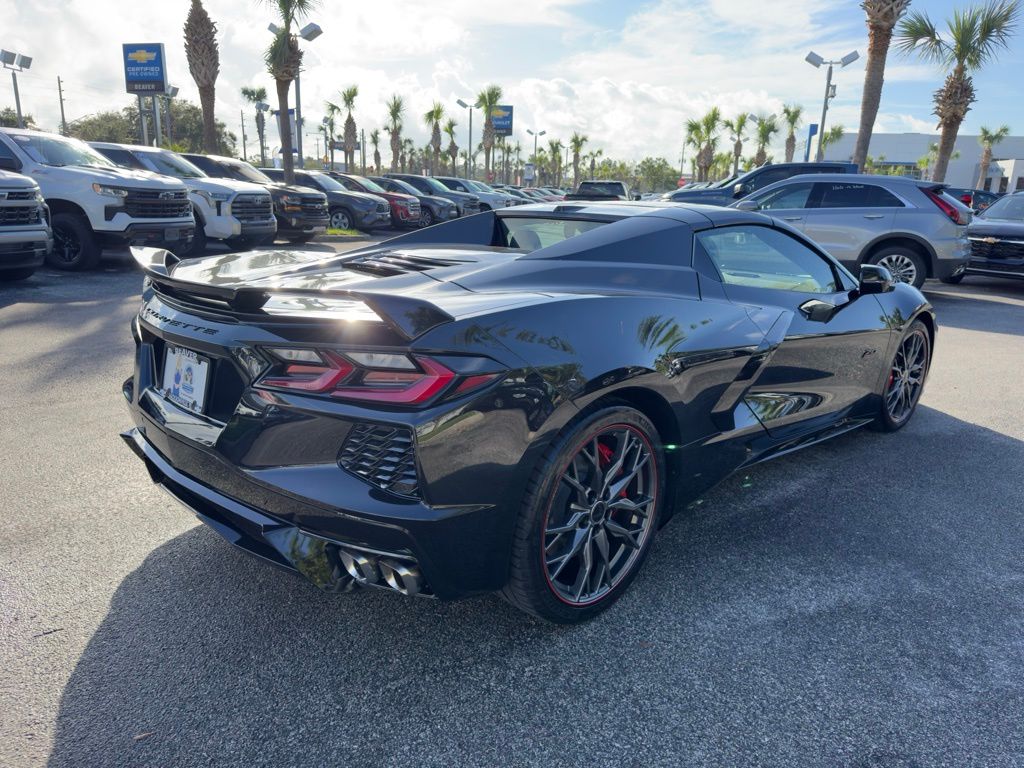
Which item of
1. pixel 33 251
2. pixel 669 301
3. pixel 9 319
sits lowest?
pixel 9 319

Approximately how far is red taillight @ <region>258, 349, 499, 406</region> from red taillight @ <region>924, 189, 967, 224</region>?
10072 mm

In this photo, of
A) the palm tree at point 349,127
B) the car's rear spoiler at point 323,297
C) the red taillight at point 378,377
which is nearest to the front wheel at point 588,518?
the red taillight at point 378,377

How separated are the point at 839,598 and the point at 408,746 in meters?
1.73

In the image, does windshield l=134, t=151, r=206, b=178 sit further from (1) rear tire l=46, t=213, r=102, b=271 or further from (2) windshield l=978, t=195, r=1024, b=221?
(2) windshield l=978, t=195, r=1024, b=221

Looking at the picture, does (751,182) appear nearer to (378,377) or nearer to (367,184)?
(367,184)

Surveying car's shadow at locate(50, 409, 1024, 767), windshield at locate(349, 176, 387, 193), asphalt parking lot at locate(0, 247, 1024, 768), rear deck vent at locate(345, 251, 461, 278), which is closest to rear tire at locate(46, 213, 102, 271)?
asphalt parking lot at locate(0, 247, 1024, 768)

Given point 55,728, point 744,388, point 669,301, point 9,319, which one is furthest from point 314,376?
point 9,319

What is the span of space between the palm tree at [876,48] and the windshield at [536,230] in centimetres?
1653

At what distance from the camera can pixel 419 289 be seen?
2604mm

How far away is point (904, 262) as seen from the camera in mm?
10188

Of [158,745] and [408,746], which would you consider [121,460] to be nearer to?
[158,745]

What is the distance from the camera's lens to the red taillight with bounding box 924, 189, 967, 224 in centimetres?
989

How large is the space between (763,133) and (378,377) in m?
73.1

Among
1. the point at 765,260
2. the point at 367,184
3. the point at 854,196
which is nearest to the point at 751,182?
the point at 854,196
